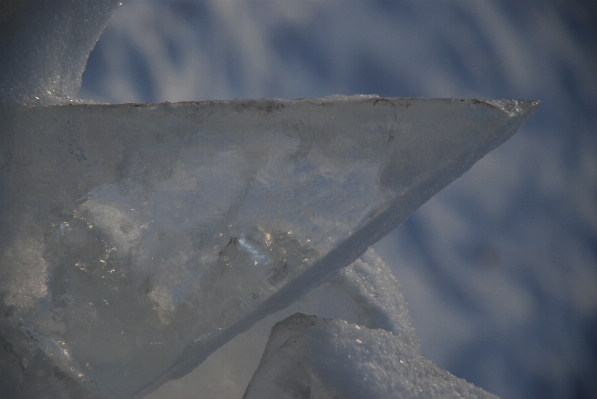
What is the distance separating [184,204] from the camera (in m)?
0.72

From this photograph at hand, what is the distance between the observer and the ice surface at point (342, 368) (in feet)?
2.02

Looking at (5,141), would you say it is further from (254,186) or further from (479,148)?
(479,148)

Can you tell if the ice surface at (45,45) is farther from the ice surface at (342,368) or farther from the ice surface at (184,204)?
the ice surface at (342,368)

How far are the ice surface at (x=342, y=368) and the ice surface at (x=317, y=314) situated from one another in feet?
1.00

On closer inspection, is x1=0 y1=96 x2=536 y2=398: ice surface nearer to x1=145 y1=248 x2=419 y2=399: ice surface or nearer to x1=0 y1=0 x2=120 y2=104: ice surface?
x1=0 y1=0 x2=120 y2=104: ice surface

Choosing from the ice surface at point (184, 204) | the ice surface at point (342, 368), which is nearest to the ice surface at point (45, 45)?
the ice surface at point (184, 204)

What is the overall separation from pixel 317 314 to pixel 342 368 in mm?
404

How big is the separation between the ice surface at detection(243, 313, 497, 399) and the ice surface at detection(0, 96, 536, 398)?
3.6 inches

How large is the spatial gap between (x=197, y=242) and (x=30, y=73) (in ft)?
1.33

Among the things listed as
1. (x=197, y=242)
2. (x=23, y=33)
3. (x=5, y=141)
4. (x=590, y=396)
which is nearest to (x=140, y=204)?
(x=197, y=242)

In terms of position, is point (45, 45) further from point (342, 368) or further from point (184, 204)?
point (342, 368)

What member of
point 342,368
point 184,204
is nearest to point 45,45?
point 184,204

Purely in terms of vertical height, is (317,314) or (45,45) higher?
(45,45)

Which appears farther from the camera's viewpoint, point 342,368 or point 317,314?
point 317,314
